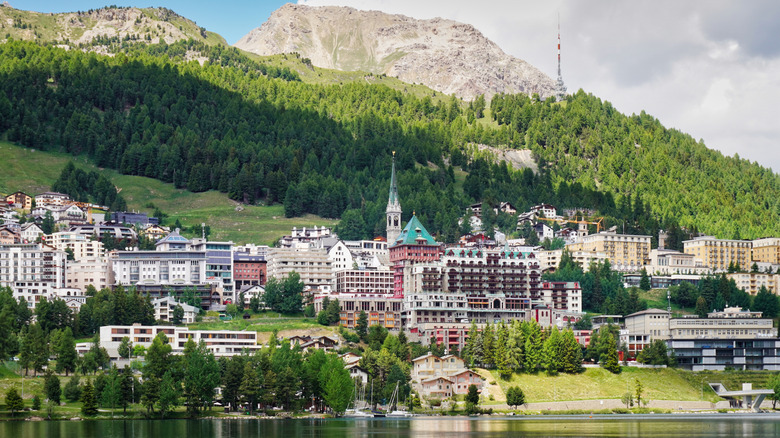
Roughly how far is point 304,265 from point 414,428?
77.0m

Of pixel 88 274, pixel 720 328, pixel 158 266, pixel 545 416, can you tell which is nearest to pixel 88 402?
pixel 545 416

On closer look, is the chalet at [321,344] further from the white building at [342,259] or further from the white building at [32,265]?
the white building at [32,265]

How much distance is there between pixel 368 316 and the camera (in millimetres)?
174000

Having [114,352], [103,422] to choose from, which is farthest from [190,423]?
[114,352]

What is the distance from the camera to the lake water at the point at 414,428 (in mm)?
109113

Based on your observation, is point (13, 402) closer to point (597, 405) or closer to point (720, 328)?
point (597, 405)

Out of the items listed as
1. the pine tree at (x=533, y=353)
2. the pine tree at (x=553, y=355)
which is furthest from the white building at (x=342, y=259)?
the pine tree at (x=553, y=355)

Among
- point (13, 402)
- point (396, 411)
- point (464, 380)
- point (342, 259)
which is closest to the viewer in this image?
point (13, 402)

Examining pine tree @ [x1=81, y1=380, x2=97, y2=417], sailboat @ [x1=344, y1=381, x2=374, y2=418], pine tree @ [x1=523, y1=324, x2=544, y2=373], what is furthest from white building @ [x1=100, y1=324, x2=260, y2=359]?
pine tree @ [x1=523, y1=324, x2=544, y2=373]

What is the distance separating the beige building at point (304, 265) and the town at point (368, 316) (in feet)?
0.91

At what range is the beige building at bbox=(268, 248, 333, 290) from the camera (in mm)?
193250

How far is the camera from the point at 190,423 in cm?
12338

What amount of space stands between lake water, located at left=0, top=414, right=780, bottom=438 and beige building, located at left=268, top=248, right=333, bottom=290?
59600mm

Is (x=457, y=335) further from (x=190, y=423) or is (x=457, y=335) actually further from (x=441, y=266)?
(x=190, y=423)
